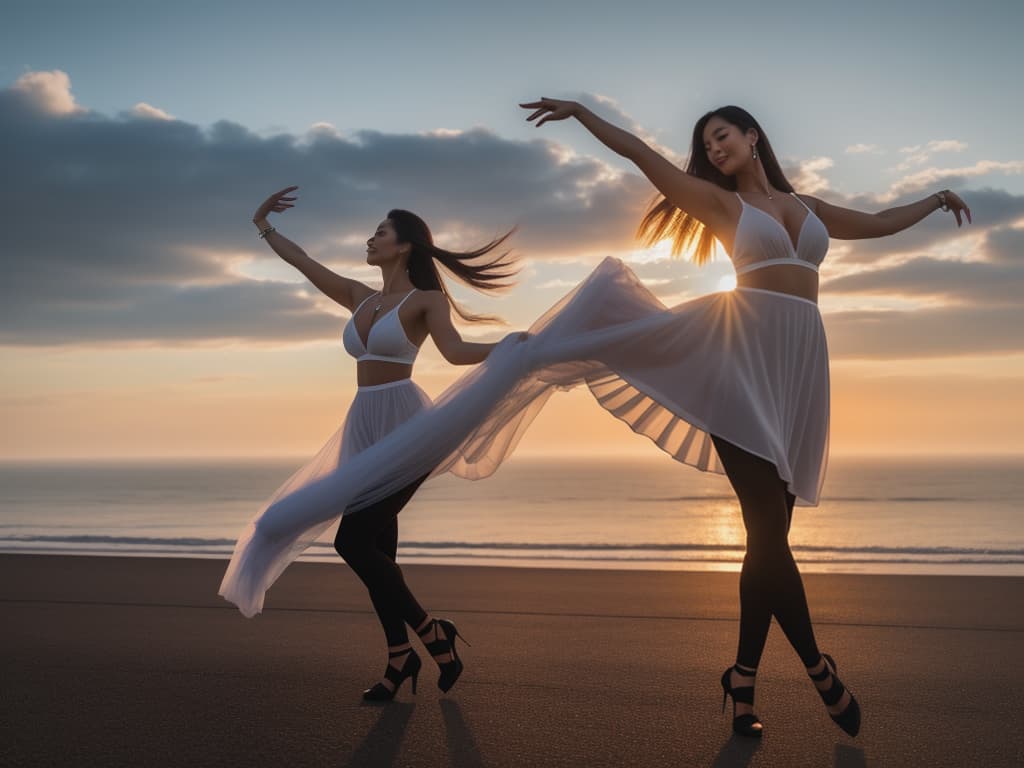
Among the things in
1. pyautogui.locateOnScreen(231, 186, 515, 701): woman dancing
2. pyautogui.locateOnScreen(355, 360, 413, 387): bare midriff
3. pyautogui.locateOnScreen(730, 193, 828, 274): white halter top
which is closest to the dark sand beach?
pyautogui.locateOnScreen(231, 186, 515, 701): woman dancing

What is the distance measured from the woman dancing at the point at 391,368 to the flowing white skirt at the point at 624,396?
104mm

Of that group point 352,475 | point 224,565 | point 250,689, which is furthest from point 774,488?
point 224,565

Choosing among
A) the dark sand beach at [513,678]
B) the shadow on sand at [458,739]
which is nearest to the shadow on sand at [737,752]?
the dark sand beach at [513,678]

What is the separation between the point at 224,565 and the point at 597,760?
6758 mm

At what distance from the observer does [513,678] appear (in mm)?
4379

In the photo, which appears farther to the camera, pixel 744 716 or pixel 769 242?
pixel 769 242

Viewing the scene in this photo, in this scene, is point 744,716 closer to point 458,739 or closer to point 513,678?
point 458,739

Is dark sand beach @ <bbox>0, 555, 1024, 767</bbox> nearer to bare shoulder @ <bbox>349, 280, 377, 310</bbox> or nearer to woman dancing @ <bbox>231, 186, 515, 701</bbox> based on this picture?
woman dancing @ <bbox>231, 186, 515, 701</bbox>

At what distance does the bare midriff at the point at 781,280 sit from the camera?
3.62m

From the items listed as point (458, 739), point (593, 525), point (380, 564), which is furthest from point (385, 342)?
point (593, 525)

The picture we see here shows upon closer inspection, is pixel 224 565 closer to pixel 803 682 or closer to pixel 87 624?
pixel 87 624

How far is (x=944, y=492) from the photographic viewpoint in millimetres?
38750

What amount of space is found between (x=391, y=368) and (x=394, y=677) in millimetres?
1469

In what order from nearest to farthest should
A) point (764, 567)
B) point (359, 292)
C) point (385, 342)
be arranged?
point (764, 567) < point (385, 342) < point (359, 292)
